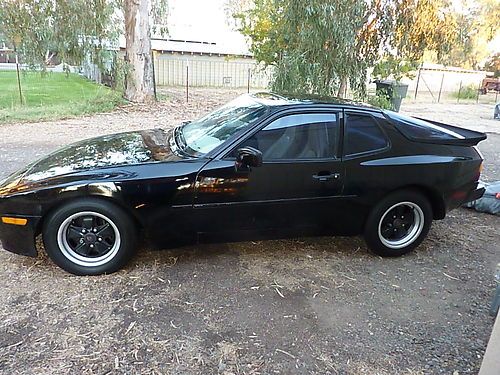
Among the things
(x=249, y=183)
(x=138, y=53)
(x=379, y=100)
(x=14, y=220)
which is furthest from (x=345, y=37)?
(x=138, y=53)

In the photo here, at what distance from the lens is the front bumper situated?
10.2 ft

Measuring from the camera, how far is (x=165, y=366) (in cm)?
244

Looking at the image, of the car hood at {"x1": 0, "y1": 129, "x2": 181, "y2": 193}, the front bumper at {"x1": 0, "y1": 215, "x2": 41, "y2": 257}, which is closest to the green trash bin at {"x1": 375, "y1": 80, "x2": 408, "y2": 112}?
the car hood at {"x1": 0, "y1": 129, "x2": 181, "y2": 193}

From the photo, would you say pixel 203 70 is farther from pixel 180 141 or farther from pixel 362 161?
pixel 362 161

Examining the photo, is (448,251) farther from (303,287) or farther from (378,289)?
(303,287)

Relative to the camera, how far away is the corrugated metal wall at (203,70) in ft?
80.0

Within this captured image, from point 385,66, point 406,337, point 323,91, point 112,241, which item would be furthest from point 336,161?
point 385,66

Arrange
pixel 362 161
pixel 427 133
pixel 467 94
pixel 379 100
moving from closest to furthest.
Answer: pixel 362 161, pixel 427 133, pixel 379 100, pixel 467 94

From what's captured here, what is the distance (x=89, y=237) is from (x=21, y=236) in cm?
48

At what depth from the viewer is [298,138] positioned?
357 centimetres

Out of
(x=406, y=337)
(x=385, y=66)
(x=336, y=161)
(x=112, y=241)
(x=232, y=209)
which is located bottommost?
(x=406, y=337)

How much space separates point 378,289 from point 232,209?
52.7 inches

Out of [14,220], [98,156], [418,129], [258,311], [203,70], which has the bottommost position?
[258,311]

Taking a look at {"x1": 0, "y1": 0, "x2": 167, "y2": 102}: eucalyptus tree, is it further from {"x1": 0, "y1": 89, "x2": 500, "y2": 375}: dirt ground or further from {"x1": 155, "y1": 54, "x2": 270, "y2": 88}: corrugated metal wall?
{"x1": 0, "y1": 89, "x2": 500, "y2": 375}: dirt ground
